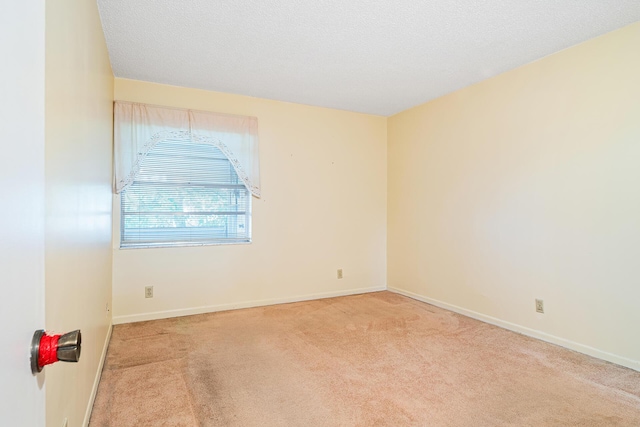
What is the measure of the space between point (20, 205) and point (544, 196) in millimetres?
3466

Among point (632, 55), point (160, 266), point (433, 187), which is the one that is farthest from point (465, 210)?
point (160, 266)

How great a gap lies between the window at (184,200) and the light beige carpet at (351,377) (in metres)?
0.92

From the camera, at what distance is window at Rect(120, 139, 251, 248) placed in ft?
11.8

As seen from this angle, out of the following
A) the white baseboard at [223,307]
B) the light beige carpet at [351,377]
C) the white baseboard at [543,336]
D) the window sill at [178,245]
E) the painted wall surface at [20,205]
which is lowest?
the light beige carpet at [351,377]

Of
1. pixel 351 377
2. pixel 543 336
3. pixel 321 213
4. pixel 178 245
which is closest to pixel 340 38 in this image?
pixel 321 213

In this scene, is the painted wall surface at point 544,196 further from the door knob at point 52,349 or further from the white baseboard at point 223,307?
the door knob at point 52,349

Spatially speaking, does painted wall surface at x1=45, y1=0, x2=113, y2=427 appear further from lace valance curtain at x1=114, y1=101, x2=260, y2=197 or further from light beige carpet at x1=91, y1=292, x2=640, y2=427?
→ lace valance curtain at x1=114, y1=101, x2=260, y2=197

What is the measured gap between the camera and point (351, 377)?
235 cm

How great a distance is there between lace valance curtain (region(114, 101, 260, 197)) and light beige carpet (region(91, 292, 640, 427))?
5.19ft

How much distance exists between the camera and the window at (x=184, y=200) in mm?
3605

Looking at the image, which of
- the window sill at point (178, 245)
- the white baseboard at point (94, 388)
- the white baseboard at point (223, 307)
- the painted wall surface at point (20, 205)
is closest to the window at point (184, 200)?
the window sill at point (178, 245)

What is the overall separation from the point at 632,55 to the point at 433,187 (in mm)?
2056

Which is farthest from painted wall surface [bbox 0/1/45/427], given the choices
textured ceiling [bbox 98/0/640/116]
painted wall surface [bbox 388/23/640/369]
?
painted wall surface [bbox 388/23/640/369]

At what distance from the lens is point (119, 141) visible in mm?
3428
